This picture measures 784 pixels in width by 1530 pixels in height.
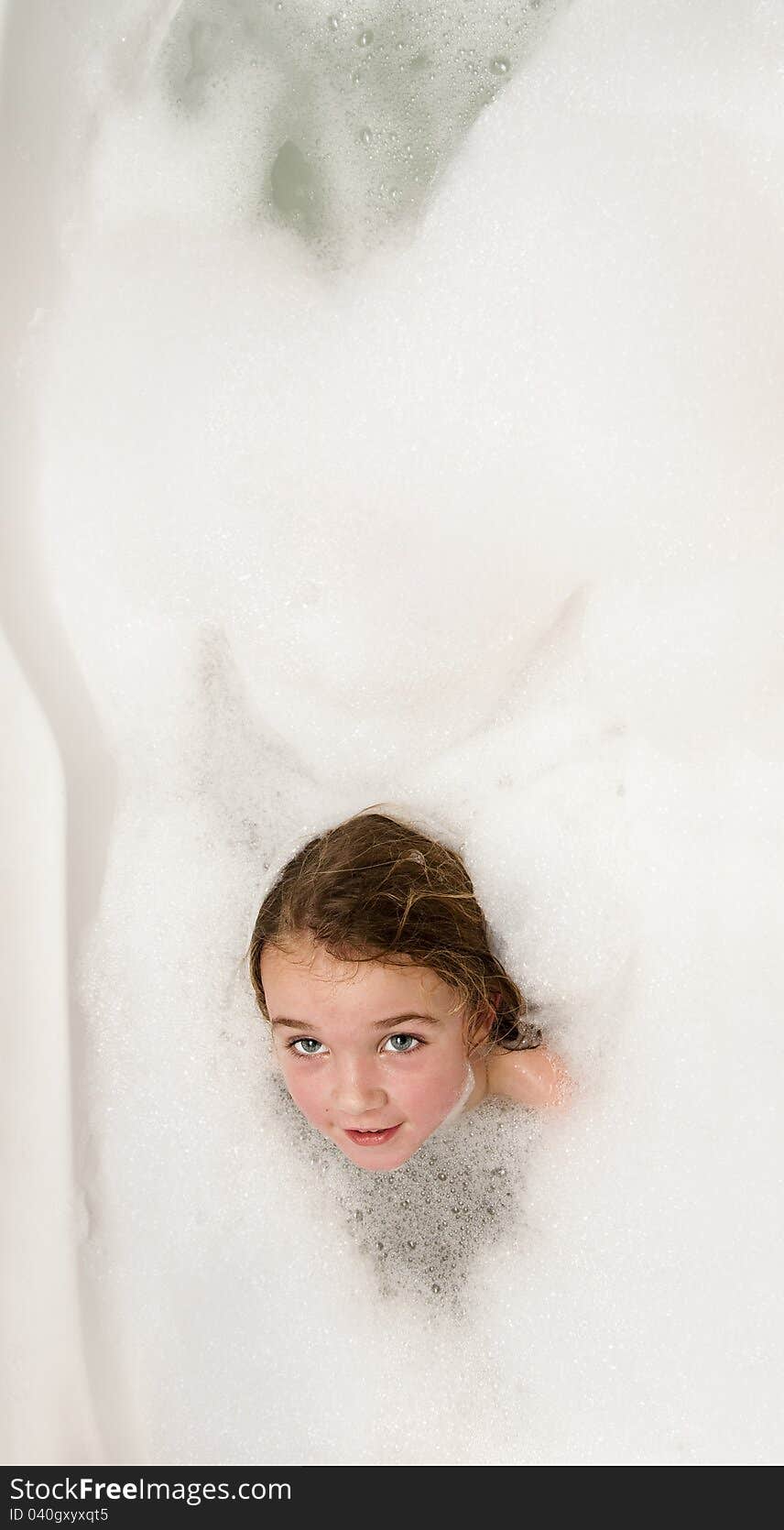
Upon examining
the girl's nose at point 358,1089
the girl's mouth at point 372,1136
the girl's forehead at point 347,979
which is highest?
the girl's forehead at point 347,979

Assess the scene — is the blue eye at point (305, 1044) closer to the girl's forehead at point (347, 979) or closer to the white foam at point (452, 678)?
the girl's forehead at point (347, 979)

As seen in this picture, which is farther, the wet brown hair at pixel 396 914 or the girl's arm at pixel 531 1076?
the girl's arm at pixel 531 1076

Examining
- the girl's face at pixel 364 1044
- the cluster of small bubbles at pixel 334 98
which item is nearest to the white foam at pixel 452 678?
the cluster of small bubbles at pixel 334 98

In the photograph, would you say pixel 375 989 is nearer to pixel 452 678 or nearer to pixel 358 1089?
pixel 358 1089

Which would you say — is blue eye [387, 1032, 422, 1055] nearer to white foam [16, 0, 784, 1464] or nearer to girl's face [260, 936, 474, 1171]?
girl's face [260, 936, 474, 1171]

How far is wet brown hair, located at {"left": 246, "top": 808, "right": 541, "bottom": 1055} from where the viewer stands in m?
Answer: 1.05

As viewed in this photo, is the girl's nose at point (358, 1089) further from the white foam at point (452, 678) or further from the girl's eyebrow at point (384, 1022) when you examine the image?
the white foam at point (452, 678)

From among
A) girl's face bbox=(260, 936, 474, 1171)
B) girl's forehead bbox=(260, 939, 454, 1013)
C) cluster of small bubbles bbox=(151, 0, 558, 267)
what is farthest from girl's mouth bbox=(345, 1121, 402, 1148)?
cluster of small bubbles bbox=(151, 0, 558, 267)

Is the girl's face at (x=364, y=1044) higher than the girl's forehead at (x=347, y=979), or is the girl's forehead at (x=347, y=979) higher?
the girl's forehead at (x=347, y=979)

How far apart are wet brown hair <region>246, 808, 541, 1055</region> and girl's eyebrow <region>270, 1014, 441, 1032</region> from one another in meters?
0.04

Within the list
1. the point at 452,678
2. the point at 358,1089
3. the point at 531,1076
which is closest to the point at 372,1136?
the point at 358,1089

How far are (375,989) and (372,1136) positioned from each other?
0.14m

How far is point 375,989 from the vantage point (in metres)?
1.03

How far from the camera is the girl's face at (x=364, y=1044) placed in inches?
40.6
